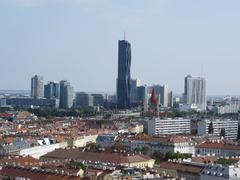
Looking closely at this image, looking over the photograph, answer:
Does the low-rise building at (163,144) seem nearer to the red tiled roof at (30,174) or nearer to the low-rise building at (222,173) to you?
the low-rise building at (222,173)

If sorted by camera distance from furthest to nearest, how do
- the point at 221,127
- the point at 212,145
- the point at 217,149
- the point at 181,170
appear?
the point at 221,127 < the point at 212,145 < the point at 217,149 < the point at 181,170

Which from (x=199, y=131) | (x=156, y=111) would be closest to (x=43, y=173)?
(x=199, y=131)

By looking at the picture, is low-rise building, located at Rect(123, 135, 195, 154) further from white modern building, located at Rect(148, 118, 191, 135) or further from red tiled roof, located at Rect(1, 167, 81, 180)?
red tiled roof, located at Rect(1, 167, 81, 180)

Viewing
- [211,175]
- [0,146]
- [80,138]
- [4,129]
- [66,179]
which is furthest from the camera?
[4,129]

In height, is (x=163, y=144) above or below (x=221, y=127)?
above

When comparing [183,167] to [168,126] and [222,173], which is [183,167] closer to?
[222,173]

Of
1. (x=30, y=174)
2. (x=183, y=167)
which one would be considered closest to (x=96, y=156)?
(x=183, y=167)

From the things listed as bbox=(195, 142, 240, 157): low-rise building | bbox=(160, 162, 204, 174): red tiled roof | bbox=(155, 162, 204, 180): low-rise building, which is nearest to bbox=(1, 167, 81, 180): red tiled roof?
Answer: bbox=(155, 162, 204, 180): low-rise building

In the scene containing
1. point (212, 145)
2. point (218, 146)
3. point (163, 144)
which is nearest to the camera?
point (218, 146)

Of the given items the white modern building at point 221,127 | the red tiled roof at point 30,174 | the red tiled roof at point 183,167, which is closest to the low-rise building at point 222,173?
the red tiled roof at point 183,167

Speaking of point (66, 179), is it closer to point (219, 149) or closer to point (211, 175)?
point (211, 175)
